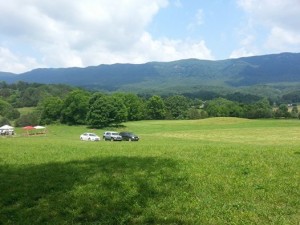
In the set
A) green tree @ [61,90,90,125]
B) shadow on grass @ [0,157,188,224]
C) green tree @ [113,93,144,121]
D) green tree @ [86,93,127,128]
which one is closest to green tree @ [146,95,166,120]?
green tree @ [113,93,144,121]

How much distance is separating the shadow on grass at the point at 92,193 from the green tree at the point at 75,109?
12820 centimetres

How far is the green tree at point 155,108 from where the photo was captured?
175m

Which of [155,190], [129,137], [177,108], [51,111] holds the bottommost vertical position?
[129,137]

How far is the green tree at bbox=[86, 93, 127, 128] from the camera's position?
421 feet

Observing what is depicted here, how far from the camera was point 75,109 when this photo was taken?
147625mm

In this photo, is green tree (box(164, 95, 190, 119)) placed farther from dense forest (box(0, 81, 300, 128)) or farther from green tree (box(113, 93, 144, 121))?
green tree (box(113, 93, 144, 121))

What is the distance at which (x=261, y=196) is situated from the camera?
41.3 ft

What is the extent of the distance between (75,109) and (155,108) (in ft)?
139

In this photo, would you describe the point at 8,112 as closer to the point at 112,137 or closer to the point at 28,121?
the point at 28,121

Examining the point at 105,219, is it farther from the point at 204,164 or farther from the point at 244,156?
the point at 244,156

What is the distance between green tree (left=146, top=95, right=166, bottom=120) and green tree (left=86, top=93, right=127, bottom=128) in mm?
42905

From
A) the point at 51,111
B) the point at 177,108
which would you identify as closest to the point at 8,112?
the point at 51,111

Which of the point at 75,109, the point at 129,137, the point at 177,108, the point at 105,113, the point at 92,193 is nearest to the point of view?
the point at 92,193

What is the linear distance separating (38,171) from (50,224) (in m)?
5.89
